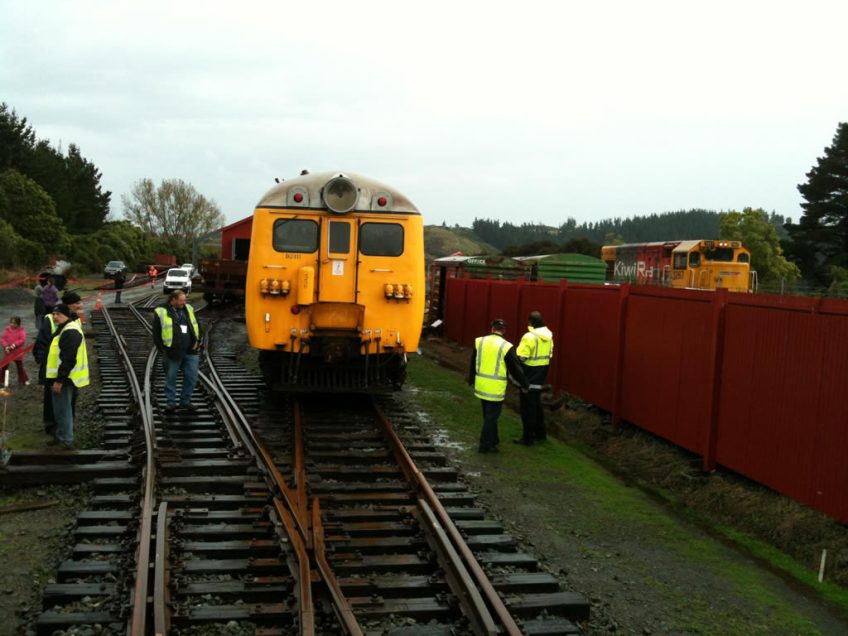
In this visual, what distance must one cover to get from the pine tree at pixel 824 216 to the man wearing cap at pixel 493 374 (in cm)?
4914

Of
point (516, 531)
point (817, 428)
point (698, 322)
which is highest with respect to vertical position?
point (698, 322)

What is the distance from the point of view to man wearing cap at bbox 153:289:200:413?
401 inches

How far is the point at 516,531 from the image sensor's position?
6578mm

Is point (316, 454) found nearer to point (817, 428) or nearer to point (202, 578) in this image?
point (202, 578)

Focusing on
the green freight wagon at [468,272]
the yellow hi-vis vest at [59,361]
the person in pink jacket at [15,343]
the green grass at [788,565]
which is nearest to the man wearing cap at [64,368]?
the yellow hi-vis vest at [59,361]

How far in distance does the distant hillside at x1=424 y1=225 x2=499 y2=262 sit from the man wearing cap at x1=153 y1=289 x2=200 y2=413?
381 feet

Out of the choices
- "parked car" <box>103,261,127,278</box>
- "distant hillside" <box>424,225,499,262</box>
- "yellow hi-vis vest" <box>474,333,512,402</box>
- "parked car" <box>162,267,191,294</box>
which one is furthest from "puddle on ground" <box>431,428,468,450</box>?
"distant hillside" <box>424,225,499,262</box>

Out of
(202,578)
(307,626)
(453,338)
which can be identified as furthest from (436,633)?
(453,338)

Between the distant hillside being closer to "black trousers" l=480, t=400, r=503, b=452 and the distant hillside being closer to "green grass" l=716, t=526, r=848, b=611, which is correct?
"black trousers" l=480, t=400, r=503, b=452

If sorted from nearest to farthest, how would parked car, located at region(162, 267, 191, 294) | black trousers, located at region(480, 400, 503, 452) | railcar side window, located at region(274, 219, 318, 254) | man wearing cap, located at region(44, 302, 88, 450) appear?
man wearing cap, located at region(44, 302, 88, 450) < black trousers, located at region(480, 400, 503, 452) < railcar side window, located at region(274, 219, 318, 254) < parked car, located at region(162, 267, 191, 294)

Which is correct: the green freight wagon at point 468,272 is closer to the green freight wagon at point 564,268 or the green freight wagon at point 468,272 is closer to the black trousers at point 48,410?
the green freight wagon at point 564,268

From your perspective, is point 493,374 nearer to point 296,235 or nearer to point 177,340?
point 296,235

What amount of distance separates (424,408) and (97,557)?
21.7 ft

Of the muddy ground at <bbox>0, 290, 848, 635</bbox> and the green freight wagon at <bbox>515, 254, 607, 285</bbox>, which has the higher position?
the green freight wagon at <bbox>515, 254, 607, 285</bbox>
